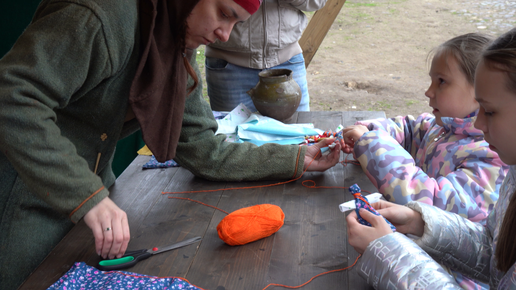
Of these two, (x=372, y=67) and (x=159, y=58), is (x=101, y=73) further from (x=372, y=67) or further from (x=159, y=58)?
(x=372, y=67)

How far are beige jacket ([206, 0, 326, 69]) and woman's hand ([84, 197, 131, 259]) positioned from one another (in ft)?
4.39

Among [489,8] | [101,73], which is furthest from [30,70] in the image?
[489,8]

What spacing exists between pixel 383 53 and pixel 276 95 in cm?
444

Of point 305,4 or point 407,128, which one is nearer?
point 407,128

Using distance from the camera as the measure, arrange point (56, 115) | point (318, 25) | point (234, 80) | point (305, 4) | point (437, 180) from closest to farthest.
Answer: point (56, 115) → point (437, 180) → point (305, 4) → point (234, 80) → point (318, 25)

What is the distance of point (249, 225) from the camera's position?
1089 mm

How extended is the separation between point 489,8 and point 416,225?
714 cm

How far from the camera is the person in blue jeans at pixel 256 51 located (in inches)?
82.8

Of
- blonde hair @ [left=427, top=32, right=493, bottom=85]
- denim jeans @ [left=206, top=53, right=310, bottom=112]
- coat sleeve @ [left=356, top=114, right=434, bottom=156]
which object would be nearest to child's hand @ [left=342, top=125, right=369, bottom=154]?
coat sleeve @ [left=356, top=114, right=434, bottom=156]

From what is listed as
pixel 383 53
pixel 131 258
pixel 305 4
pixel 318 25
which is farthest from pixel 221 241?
pixel 383 53

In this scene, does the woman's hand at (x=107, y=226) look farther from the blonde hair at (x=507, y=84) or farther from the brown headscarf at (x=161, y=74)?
the blonde hair at (x=507, y=84)

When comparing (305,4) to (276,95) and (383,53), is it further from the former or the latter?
Result: (383,53)

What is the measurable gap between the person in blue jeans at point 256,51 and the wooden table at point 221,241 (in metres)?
0.83

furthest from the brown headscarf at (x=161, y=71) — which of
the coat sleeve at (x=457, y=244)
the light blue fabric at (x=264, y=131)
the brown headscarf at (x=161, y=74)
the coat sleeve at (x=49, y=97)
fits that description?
the coat sleeve at (x=457, y=244)
